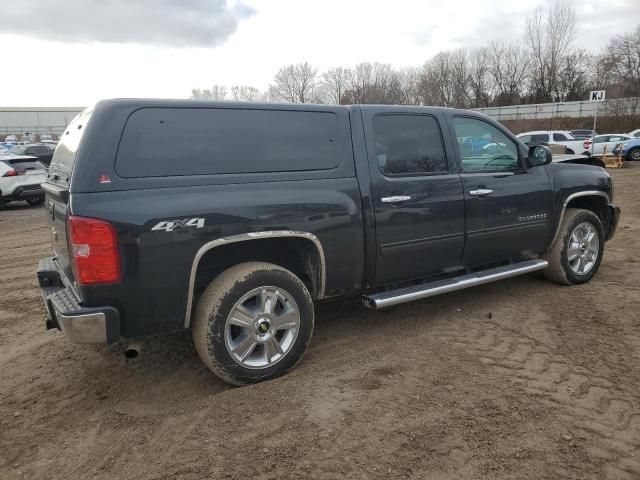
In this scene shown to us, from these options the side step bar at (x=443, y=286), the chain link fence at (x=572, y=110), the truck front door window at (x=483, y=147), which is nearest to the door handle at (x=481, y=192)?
the truck front door window at (x=483, y=147)

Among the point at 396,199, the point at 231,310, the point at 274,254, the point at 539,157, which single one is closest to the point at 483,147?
the point at 539,157

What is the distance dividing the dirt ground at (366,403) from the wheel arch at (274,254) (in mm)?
632

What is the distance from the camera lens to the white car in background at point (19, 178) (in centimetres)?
1388

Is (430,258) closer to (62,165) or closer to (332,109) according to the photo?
(332,109)

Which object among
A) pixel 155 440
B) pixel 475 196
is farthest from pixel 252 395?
pixel 475 196

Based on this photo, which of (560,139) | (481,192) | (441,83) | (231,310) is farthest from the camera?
(441,83)

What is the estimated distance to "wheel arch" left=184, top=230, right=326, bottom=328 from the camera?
10.5ft

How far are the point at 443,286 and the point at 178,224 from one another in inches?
91.6

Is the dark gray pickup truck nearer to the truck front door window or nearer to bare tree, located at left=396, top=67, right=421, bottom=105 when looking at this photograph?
the truck front door window

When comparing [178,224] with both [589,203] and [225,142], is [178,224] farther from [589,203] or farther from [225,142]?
[589,203]

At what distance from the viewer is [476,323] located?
4457 millimetres

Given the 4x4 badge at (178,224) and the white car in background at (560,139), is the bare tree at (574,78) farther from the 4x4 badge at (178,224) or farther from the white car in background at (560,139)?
the 4x4 badge at (178,224)

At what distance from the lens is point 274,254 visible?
3689 mm

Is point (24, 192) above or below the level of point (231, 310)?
above
